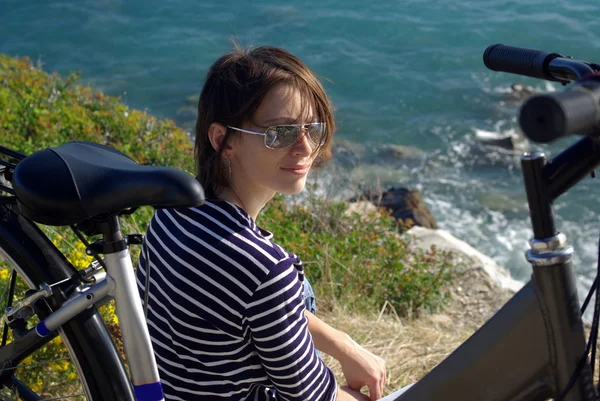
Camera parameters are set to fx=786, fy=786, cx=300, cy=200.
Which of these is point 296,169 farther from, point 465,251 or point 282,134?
point 465,251

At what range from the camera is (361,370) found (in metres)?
1.98

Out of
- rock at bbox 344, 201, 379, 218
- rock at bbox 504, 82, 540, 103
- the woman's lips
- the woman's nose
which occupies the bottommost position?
rock at bbox 504, 82, 540, 103

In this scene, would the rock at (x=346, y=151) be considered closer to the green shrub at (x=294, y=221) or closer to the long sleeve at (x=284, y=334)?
the green shrub at (x=294, y=221)

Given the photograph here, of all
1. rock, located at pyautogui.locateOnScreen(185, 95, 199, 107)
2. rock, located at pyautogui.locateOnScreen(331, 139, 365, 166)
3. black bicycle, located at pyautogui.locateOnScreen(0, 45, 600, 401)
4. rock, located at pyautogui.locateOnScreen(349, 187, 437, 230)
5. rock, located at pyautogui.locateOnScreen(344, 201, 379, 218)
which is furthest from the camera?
rock, located at pyautogui.locateOnScreen(185, 95, 199, 107)

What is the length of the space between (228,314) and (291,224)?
295 centimetres

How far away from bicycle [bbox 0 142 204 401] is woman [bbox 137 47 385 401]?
16 centimetres

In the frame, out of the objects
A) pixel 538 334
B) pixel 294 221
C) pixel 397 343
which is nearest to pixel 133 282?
pixel 538 334

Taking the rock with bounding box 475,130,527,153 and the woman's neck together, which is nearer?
the woman's neck

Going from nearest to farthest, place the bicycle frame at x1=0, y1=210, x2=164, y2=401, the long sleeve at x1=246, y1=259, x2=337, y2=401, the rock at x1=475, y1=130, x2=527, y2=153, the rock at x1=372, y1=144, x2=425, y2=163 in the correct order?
the bicycle frame at x1=0, y1=210, x2=164, y2=401
the long sleeve at x1=246, y1=259, x2=337, y2=401
the rock at x1=372, y1=144, x2=425, y2=163
the rock at x1=475, y1=130, x2=527, y2=153

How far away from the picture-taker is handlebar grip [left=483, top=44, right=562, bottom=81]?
150 cm

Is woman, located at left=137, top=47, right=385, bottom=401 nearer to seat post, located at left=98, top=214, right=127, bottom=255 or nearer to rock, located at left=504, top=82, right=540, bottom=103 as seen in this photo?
seat post, located at left=98, top=214, right=127, bottom=255

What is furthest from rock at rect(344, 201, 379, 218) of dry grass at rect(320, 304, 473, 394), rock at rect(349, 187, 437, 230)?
dry grass at rect(320, 304, 473, 394)

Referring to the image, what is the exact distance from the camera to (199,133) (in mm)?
1982

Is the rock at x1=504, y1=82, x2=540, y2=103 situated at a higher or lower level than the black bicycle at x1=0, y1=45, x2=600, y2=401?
lower
